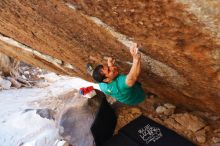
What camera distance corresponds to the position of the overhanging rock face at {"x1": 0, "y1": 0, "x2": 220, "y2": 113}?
2.05 metres

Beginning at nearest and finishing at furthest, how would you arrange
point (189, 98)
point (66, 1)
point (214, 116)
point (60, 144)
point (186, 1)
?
point (186, 1) < point (66, 1) < point (189, 98) < point (214, 116) < point (60, 144)

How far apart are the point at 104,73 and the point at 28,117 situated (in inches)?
119

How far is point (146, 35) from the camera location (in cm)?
245

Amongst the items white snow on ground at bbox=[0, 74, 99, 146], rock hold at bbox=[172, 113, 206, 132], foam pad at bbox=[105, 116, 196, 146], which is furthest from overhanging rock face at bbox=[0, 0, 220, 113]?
white snow on ground at bbox=[0, 74, 99, 146]

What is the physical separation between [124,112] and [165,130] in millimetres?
974

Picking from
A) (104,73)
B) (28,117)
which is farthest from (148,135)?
(28,117)

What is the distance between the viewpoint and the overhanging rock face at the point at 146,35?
2.05m

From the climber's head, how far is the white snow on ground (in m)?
1.70

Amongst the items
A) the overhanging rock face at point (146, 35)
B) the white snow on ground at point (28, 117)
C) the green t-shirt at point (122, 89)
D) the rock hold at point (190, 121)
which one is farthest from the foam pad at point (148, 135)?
the white snow on ground at point (28, 117)

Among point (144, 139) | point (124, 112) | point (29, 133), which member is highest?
point (144, 139)

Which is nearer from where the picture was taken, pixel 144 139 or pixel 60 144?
pixel 144 139

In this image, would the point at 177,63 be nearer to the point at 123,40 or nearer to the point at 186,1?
the point at 123,40

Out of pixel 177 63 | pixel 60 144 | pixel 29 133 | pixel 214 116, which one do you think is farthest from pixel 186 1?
pixel 29 133

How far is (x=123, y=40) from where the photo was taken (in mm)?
2785
